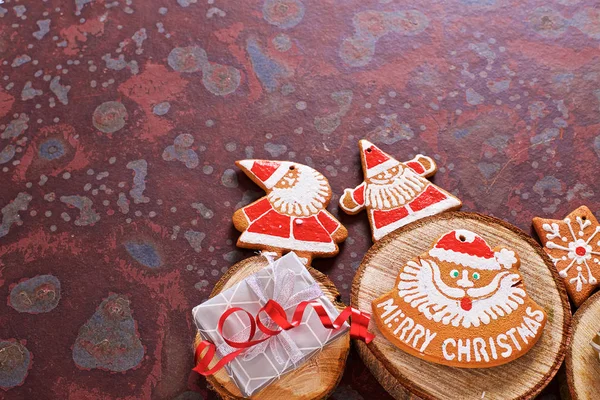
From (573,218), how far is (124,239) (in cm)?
131

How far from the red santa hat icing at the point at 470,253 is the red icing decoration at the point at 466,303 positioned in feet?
0.28

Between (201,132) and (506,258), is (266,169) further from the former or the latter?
(506,258)

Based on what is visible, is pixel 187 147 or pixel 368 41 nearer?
pixel 187 147

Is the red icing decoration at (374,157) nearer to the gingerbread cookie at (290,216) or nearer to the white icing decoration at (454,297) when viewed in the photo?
the gingerbread cookie at (290,216)

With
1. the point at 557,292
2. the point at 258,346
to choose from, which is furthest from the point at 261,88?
the point at 557,292

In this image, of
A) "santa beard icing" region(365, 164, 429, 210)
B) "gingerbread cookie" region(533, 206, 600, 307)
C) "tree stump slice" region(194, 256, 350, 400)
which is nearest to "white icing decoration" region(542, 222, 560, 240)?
"gingerbread cookie" region(533, 206, 600, 307)

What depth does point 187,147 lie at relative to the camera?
2.04 m

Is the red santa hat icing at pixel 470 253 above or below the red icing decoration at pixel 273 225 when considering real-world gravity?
above

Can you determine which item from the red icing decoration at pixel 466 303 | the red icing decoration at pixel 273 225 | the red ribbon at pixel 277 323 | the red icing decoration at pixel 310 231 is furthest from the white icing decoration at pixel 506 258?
the red icing decoration at pixel 273 225

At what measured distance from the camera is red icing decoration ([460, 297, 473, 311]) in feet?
5.01

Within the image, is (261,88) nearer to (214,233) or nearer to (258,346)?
(214,233)

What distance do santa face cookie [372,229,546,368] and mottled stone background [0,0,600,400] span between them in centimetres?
24

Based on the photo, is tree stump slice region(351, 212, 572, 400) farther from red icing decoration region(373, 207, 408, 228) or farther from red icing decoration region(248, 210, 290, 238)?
red icing decoration region(248, 210, 290, 238)

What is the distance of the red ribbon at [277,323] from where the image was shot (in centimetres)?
147
